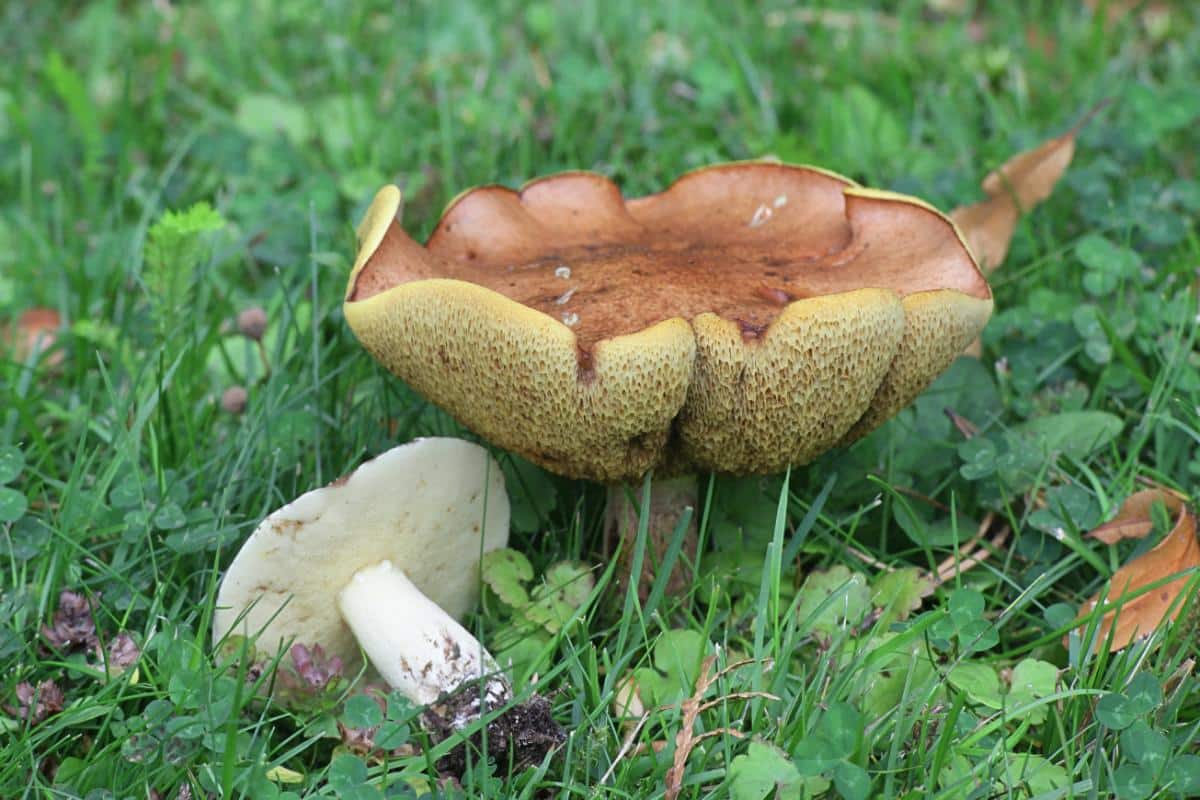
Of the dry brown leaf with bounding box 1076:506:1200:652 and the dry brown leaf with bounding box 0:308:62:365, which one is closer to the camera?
the dry brown leaf with bounding box 1076:506:1200:652

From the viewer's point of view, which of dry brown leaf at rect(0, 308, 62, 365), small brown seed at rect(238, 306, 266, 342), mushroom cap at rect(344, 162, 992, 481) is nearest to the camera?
mushroom cap at rect(344, 162, 992, 481)

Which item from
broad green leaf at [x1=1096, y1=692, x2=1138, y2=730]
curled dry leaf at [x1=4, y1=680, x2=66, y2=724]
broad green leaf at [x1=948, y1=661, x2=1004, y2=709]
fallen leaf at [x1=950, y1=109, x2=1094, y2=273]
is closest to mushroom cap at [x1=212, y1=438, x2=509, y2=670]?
curled dry leaf at [x1=4, y1=680, x2=66, y2=724]

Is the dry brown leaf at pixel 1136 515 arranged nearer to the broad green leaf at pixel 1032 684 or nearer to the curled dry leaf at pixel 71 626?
the broad green leaf at pixel 1032 684

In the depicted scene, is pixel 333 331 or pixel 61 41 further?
pixel 61 41

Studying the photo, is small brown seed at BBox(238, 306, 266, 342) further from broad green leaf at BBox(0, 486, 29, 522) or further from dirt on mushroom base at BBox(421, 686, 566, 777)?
dirt on mushroom base at BBox(421, 686, 566, 777)

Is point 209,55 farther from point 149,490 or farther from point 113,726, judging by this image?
point 113,726

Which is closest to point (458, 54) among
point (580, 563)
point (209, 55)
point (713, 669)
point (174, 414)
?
point (209, 55)

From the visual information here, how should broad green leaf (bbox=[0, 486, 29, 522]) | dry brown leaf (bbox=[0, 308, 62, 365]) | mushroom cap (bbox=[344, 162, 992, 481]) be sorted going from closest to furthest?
1. mushroom cap (bbox=[344, 162, 992, 481])
2. broad green leaf (bbox=[0, 486, 29, 522])
3. dry brown leaf (bbox=[0, 308, 62, 365])
